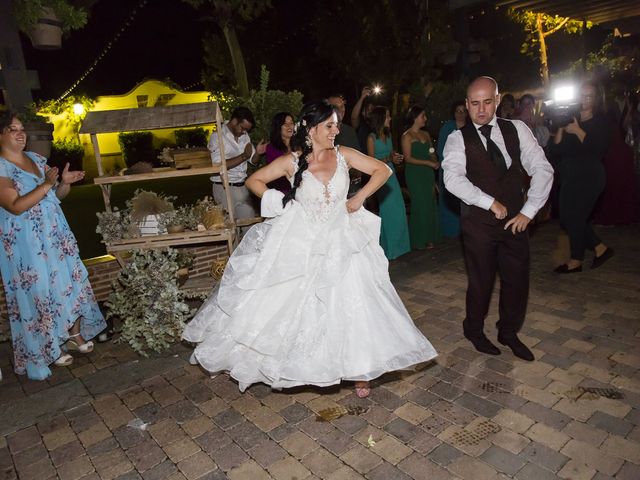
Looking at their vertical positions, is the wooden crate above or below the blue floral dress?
above

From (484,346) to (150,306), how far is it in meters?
3.31

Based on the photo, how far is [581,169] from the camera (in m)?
6.02

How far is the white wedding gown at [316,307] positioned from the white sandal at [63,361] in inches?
66.9

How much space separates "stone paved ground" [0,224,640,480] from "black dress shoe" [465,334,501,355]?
0.08 m

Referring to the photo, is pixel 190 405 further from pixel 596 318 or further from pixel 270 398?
pixel 596 318

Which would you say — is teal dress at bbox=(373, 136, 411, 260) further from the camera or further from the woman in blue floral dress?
the woman in blue floral dress

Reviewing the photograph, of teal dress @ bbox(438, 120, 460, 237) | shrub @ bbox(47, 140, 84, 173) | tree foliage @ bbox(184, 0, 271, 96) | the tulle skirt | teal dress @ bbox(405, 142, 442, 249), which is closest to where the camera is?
the tulle skirt

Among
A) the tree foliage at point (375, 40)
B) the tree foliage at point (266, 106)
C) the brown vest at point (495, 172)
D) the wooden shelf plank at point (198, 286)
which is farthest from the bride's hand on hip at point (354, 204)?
the tree foliage at point (375, 40)

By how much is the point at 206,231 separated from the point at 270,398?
87.3 inches

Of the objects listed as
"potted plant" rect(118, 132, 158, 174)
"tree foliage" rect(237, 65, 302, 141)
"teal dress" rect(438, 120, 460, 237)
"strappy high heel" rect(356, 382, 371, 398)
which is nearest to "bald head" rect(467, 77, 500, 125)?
"strappy high heel" rect(356, 382, 371, 398)

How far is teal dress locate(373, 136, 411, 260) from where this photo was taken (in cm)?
718

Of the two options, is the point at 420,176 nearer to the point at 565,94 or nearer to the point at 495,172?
the point at 565,94

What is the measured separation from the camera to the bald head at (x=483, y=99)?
12.6 ft

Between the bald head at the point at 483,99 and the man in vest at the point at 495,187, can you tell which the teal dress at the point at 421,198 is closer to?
the man in vest at the point at 495,187
